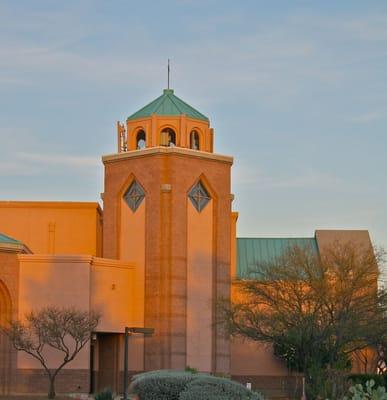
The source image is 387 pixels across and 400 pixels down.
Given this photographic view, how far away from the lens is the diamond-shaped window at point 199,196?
6131 centimetres

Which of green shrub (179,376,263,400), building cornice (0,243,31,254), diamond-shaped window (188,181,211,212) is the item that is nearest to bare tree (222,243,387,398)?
diamond-shaped window (188,181,211,212)

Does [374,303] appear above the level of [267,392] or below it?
above

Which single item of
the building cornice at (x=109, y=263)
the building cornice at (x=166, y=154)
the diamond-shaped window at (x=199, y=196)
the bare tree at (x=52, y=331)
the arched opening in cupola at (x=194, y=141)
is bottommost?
the bare tree at (x=52, y=331)

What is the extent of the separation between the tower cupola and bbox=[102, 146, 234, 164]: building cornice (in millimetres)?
758

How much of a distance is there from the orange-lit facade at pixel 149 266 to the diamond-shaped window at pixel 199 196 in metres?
0.06

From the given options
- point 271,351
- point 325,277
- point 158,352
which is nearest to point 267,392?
point 271,351

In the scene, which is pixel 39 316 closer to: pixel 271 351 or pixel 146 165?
pixel 146 165

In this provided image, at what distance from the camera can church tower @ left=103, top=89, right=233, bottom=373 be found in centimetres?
5947

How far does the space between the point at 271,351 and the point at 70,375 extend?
1386 cm

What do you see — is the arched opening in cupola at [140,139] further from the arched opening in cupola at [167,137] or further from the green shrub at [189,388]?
the green shrub at [189,388]

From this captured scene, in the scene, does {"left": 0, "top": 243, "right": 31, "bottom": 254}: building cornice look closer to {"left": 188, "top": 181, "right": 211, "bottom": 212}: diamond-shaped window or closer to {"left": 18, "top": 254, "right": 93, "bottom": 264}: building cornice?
{"left": 18, "top": 254, "right": 93, "bottom": 264}: building cornice

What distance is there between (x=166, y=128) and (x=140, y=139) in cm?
202

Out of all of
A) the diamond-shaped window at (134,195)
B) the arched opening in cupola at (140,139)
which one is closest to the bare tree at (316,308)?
the diamond-shaped window at (134,195)

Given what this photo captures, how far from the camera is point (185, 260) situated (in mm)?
60219
